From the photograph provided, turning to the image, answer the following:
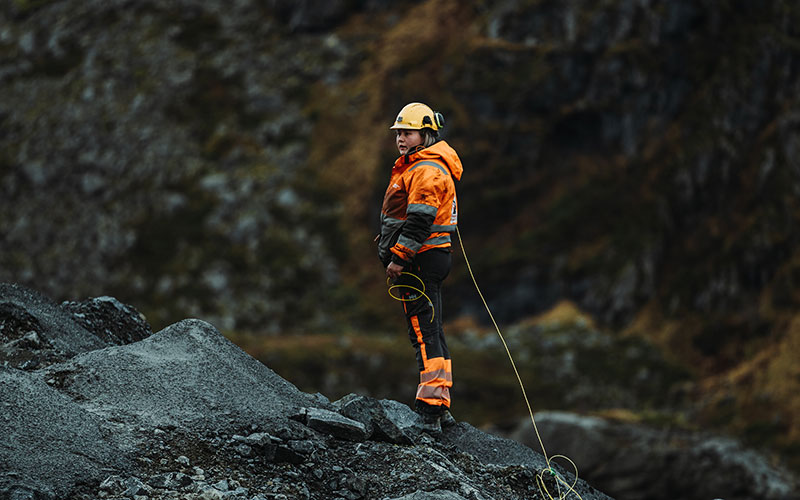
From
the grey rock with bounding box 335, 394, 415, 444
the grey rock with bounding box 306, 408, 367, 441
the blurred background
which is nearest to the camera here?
the grey rock with bounding box 306, 408, 367, 441

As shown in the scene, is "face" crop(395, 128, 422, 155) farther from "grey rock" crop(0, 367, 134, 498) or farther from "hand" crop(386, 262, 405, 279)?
"grey rock" crop(0, 367, 134, 498)

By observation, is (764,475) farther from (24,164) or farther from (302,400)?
(24,164)

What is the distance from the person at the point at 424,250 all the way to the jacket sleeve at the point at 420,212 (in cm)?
2

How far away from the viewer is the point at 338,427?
8.67m

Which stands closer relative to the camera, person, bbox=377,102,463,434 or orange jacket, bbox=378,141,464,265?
orange jacket, bbox=378,141,464,265

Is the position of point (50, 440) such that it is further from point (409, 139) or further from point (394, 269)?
point (409, 139)

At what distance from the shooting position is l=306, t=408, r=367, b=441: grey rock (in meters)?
8.67

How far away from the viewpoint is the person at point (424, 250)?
9.52 metres

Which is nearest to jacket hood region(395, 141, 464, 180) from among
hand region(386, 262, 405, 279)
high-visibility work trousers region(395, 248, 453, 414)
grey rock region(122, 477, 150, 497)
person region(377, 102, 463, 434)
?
person region(377, 102, 463, 434)

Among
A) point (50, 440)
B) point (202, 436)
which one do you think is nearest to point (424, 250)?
point (202, 436)

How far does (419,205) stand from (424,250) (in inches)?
23.9

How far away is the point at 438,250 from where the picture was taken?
9.70 metres

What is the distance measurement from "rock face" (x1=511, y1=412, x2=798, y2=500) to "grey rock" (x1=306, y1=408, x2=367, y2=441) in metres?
20.1

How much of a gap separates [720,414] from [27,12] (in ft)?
151
